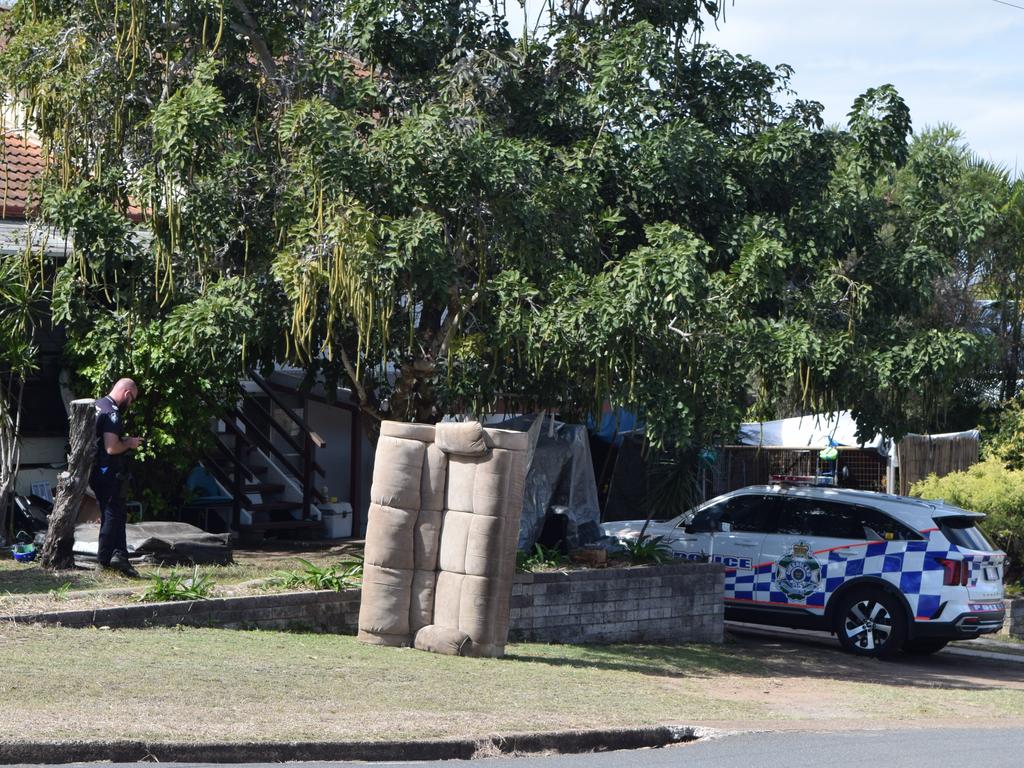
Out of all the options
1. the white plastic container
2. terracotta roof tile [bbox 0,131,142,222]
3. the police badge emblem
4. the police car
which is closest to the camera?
the police car

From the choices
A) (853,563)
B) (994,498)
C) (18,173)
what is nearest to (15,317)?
(18,173)

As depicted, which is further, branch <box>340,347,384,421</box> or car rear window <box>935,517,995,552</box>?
car rear window <box>935,517,995,552</box>

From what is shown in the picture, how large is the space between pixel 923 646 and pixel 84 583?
31.1ft

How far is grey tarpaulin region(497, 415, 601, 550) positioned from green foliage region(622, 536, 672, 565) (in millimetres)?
603

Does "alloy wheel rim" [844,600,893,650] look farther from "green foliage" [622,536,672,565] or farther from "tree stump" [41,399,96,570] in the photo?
"tree stump" [41,399,96,570]

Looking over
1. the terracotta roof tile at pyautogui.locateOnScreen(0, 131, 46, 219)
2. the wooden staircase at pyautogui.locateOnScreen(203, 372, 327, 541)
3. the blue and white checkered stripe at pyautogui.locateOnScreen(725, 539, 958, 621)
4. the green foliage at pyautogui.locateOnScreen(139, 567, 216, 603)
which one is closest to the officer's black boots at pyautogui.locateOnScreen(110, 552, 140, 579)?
the green foliage at pyautogui.locateOnScreen(139, 567, 216, 603)

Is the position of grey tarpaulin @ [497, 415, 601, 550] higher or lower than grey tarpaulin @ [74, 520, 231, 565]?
higher

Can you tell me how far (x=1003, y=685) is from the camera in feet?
44.7

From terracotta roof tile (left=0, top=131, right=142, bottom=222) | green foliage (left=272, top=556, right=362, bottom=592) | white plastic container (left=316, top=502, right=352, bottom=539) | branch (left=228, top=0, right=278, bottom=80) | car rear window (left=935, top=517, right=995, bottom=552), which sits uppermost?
branch (left=228, top=0, right=278, bottom=80)

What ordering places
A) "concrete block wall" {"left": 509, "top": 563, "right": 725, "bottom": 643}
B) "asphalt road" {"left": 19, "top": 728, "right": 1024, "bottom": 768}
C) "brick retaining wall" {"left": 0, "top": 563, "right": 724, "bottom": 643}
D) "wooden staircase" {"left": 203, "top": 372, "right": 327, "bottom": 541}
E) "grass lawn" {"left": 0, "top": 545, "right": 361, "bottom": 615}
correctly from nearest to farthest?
"asphalt road" {"left": 19, "top": 728, "right": 1024, "bottom": 768}, "grass lawn" {"left": 0, "top": 545, "right": 361, "bottom": 615}, "brick retaining wall" {"left": 0, "top": 563, "right": 724, "bottom": 643}, "concrete block wall" {"left": 509, "top": 563, "right": 725, "bottom": 643}, "wooden staircase" {"left": 203, "top": 372, "right": 327, "bottom": 541}

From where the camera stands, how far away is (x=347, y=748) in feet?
25.1

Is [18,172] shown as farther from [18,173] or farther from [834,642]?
[834,642]

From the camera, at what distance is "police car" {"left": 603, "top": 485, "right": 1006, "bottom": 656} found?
1431cm

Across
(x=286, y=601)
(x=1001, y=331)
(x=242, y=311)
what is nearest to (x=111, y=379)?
(x=242, y=311)
